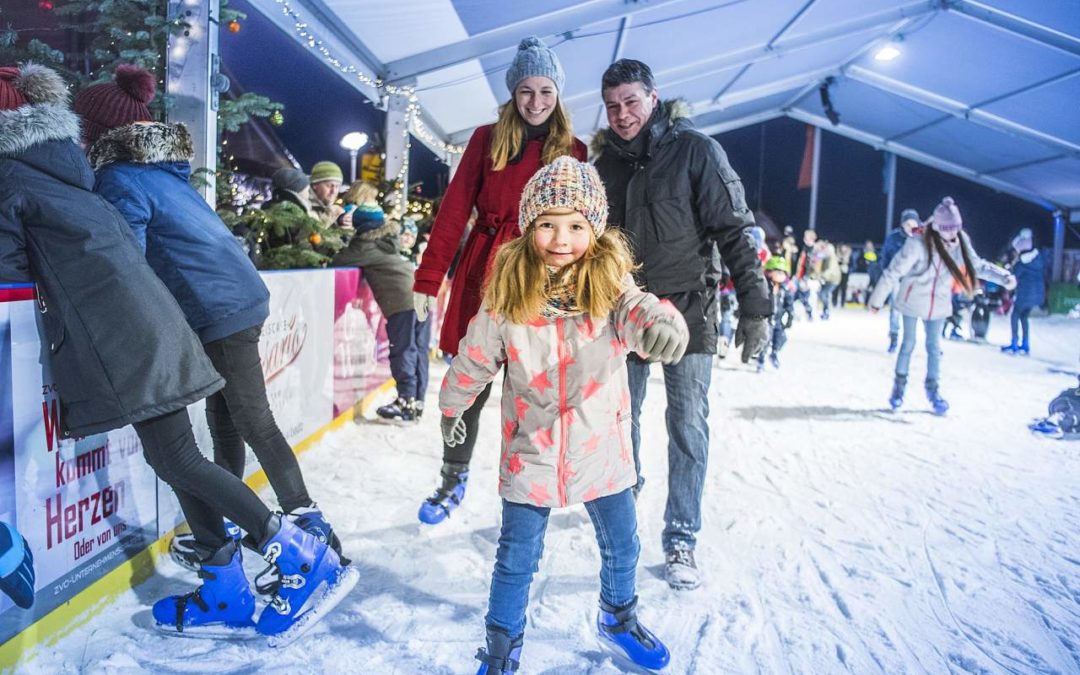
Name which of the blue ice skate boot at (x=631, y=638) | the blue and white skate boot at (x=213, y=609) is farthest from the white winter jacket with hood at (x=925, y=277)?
the blue and white skate boot at (x=213, y=609)

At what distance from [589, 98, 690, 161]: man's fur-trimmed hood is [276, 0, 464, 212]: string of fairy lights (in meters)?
3.21

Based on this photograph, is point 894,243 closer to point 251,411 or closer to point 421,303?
point 421,303

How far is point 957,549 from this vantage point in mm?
2564

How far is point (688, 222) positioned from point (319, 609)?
5.41 feet

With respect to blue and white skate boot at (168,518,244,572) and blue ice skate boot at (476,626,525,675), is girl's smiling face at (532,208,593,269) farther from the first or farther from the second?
blue and white skate boot at (168,518,244,572)

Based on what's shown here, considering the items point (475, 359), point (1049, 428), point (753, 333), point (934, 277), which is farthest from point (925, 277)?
point (475, 359)

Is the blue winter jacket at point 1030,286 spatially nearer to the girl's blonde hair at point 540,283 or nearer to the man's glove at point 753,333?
the man's glove at point 753,333

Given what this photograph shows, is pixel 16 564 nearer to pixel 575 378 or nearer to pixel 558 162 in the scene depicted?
pixel 575 378

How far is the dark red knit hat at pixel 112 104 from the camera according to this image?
182 cm

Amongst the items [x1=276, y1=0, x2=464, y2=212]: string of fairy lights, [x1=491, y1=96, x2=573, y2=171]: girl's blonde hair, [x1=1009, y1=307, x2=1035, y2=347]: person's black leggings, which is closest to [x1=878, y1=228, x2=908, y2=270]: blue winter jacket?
[x1=1009, y1=307, x2=1035, y2=347]: person's black leggings

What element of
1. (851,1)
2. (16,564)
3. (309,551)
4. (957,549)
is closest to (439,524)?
(309,551)

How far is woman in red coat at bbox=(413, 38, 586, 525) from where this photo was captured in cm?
229

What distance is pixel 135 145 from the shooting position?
1746mm

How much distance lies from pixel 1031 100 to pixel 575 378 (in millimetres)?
12960
